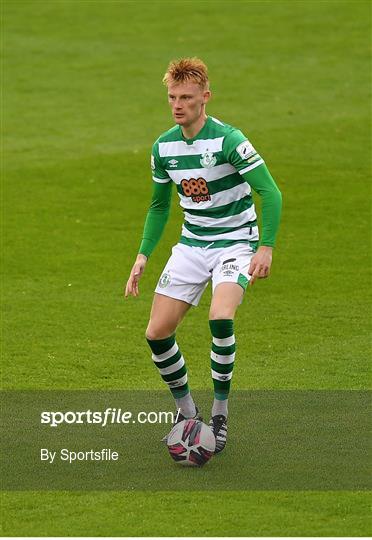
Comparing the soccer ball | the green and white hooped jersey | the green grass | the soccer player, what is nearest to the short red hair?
the soccer player

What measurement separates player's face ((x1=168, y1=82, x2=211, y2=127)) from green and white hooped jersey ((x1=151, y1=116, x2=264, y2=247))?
19cm

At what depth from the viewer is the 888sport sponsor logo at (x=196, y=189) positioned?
891 cm

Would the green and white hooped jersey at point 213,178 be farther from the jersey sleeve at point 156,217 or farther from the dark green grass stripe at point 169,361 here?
the dark green grass stripe at point 169,361

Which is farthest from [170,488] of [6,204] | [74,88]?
[74,88]

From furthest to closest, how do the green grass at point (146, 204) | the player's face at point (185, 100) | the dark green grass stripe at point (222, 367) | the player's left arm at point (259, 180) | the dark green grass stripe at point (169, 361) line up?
the dark green grass stripe at point (169, 361)
the dark green grass stripe at point (222, 367)
the player's face at point (185, 100)
the player's left arm at point (259, 180)
the green grass at point (146, 204)

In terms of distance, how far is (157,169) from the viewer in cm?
921

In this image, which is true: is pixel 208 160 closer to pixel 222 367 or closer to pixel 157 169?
pixel 157 169

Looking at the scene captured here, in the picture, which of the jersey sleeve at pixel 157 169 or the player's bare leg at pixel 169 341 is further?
the jersey sleeve at pixel 157 169

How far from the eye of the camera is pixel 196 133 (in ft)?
29.2

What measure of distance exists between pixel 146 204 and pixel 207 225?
8.04 metres

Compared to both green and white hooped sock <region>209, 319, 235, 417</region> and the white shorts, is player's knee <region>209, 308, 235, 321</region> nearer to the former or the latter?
green and white hooped sock <region>209, 319, 235, 417</region>

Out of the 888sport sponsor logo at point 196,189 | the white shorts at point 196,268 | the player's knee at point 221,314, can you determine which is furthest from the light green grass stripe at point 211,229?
the player's knee at point 221,314

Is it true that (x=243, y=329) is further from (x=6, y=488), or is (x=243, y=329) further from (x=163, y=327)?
(x=6, y=488)

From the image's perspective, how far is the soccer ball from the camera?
8547mm
